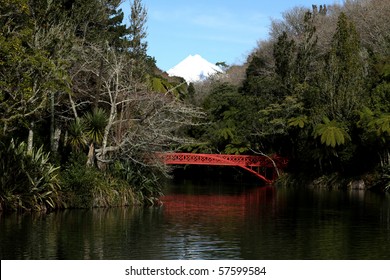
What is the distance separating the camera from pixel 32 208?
27.0 meters

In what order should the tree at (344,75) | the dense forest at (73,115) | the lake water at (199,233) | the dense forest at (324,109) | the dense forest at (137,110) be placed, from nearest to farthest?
the lake water at (199,233)
the dense forest at (73,115)
the dense forest at (137,110)
the dense forest at (324,109)
the tree at (344,75)

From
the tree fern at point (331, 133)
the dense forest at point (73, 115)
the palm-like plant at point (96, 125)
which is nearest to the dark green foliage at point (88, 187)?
the dense forest at point (73, 115)

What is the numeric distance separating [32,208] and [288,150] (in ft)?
127

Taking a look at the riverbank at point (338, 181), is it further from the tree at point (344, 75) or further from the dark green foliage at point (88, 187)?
the dark green foliage at point (88, 187)

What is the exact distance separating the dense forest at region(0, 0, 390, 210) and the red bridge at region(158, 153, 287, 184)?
133 centimetres

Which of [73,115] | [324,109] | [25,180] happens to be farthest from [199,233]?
[324,109]

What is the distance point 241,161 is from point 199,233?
39.2 m

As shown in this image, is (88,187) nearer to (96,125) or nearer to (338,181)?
(96,125)

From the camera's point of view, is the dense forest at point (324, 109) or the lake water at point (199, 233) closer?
the lake water at point (199, 233)

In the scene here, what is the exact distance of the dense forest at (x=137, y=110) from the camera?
26.0 meters

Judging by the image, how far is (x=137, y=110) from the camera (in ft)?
107

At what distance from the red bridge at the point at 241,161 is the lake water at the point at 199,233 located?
2589cm

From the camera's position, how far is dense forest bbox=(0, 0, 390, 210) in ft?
85.2
